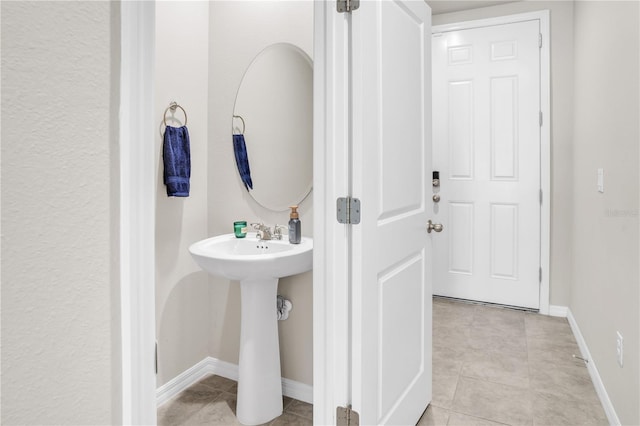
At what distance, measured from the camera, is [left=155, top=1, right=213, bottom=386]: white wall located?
2023 mm

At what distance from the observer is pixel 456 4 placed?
3486 mm

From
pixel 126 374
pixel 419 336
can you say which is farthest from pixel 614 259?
pixel 126 374

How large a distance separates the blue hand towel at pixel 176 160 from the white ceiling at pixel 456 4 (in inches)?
99.0

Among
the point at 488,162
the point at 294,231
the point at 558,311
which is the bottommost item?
the point at 558,311

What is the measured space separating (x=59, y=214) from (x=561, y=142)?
3.55m

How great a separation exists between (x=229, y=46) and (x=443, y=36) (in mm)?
2172

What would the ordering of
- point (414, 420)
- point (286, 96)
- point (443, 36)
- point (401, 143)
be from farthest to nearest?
point (443, 36) < point (286, 96) < point (414, 420) < point (401, 143)

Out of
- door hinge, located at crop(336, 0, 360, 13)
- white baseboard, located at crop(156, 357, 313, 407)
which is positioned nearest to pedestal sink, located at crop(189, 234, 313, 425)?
white baseboard, located at crop(156, 357, 313, 407)

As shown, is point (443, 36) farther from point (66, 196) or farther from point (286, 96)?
point (66, 196)

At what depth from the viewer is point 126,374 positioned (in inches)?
24.1

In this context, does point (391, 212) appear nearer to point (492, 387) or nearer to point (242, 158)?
point (242, 158)

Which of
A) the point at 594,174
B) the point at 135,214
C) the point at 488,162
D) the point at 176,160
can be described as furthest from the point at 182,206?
the point at 488,162

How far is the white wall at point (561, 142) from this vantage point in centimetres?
322

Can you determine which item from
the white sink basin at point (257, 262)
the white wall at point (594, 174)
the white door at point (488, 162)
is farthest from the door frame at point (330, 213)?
the white door at point (488, 162)
